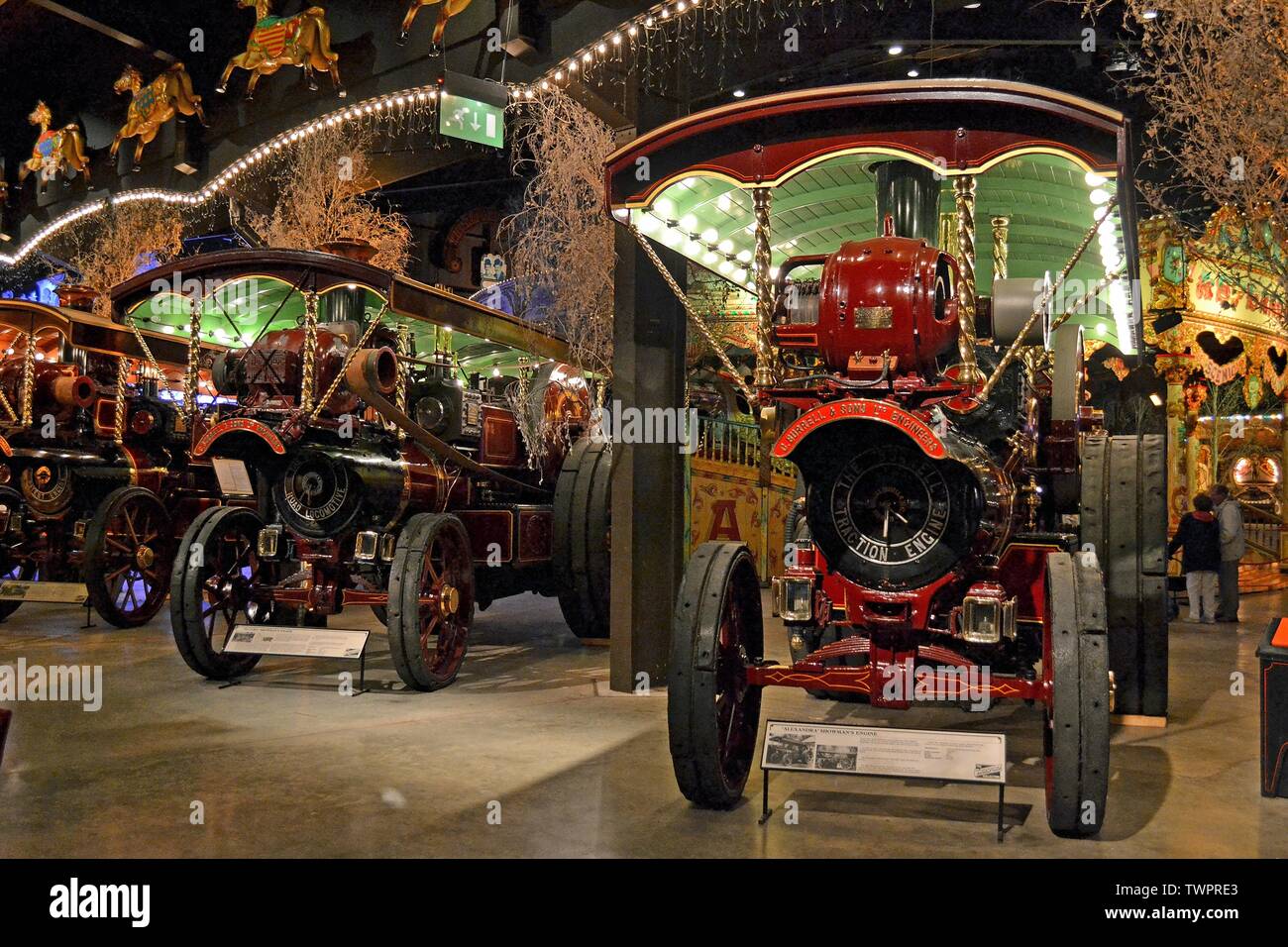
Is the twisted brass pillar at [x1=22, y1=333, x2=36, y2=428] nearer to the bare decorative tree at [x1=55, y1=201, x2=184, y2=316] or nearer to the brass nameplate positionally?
the bare decorative tree at [x1=55, y1=201, x2=184, y2=316]

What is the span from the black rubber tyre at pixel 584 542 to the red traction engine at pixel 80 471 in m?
3.54

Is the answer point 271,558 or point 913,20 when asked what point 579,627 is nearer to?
point 271,558

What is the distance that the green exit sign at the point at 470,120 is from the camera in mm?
7660

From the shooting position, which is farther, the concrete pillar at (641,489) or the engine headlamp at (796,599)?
the concrete pillar at (641,489)

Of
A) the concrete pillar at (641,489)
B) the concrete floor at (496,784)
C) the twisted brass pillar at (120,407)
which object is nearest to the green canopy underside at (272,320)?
the twisted brass pillar at (120,407)

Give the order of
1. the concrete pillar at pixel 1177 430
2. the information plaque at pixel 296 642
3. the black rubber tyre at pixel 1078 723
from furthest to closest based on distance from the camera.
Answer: the concrete pillar at pixel 1177 430 → the information plaque at pixel 296 642 → the black rubber tyre at pixel 1078 723

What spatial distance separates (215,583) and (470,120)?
3512 millimetres

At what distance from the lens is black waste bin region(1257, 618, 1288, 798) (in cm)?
436

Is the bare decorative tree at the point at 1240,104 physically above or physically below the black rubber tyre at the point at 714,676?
above

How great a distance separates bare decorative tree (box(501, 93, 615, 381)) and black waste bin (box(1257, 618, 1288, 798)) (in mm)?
6631

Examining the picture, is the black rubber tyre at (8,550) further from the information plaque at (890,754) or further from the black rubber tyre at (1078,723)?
the black rubber tyre at (1078,723)

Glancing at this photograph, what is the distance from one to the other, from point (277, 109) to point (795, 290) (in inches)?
314

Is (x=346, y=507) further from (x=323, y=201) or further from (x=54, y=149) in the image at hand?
(x=54, y=149)

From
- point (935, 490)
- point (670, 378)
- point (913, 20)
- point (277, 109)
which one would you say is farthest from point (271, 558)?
point (913, 20)
